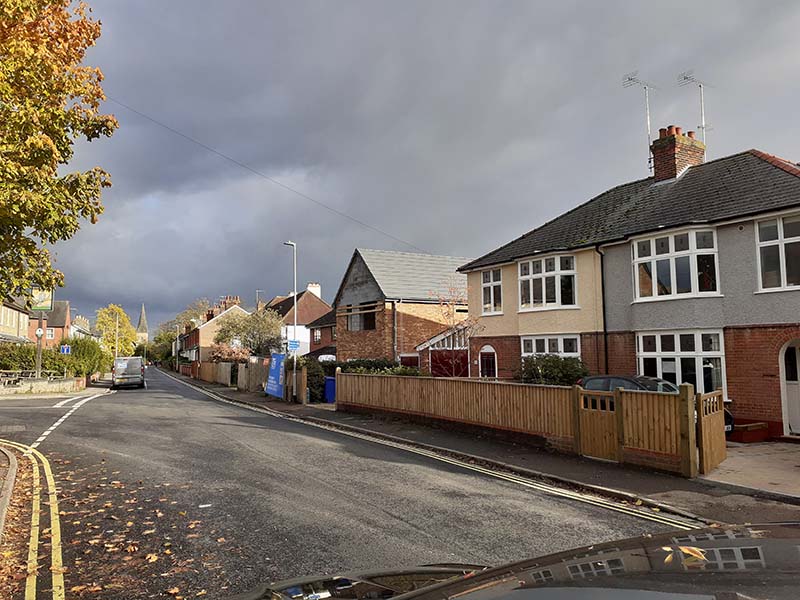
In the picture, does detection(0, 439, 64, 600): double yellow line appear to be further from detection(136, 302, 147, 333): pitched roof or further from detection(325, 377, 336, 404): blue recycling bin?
detection(136, 302, 147, 333): pitched roof

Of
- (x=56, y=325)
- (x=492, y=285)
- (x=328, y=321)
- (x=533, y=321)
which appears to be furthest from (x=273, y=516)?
(x=56, y=325)

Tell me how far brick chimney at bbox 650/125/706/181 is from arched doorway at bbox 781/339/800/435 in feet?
27.8

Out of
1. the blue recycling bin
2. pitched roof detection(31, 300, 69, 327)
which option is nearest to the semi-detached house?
the blue recycling bin

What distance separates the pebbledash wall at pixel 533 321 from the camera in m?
19.9

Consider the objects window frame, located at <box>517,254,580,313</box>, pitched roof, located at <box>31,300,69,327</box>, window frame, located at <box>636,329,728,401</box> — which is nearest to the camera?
window frame, located at <box>636,329,728,401</box>

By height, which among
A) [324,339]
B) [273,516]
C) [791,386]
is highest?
[324,339]

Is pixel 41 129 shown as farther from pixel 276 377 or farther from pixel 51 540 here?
pixel 276 377

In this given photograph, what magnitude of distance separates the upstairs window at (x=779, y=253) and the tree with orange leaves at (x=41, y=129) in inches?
635

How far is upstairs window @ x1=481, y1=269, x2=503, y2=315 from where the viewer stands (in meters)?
24.3

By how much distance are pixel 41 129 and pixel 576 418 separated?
11.2 meters

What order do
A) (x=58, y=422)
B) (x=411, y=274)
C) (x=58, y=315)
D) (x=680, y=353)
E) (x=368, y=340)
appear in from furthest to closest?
(x=58, y=315), (x=411, y=274), (x=368, y=340), (x=58, y=422), (x=680, y=353)

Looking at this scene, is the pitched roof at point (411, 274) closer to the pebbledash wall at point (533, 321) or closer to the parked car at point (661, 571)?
the pebbledash wall at point (533, 321)

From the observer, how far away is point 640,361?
18000 mm

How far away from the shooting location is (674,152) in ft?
67.5
